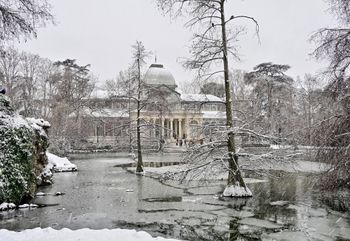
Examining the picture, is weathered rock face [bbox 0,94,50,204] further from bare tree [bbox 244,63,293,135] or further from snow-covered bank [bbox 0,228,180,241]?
bare tree [bbox 244,63,293,135]

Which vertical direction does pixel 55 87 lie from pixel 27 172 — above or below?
above

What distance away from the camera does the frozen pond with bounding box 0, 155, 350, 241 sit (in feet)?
32.0

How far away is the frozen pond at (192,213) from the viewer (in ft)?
32.0

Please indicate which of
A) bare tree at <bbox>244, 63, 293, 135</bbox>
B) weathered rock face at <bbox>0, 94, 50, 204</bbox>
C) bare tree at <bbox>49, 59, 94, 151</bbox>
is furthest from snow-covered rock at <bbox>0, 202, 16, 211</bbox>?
bare tree at <bbox>244, 63, 293, 135</bbox>

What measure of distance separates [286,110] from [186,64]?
40.0 meters

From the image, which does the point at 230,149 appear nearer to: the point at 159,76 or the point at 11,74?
the point at 11,74

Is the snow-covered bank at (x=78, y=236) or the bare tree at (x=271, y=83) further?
the bare tree at (x=271, y=83)

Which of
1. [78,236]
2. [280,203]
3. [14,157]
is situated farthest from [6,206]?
[280,203]

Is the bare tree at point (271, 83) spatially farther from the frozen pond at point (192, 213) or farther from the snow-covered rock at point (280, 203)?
the snow-covered rock at point (280, 203)

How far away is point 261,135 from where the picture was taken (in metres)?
15.0

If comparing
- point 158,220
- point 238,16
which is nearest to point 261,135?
point 238,16

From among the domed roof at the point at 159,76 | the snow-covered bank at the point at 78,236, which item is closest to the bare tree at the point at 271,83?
the domed roof at the point at 159,76

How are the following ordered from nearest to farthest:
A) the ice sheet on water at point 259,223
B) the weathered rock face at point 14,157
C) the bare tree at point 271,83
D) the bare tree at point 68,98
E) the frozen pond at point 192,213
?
the frozen pond at point 192,213
the ice sheet on water at point 259,223
the weathered rock face at point 14,157
the bare tree at point 68,98
the bare tree at point 271,83

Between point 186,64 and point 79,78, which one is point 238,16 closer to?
point 186,64
